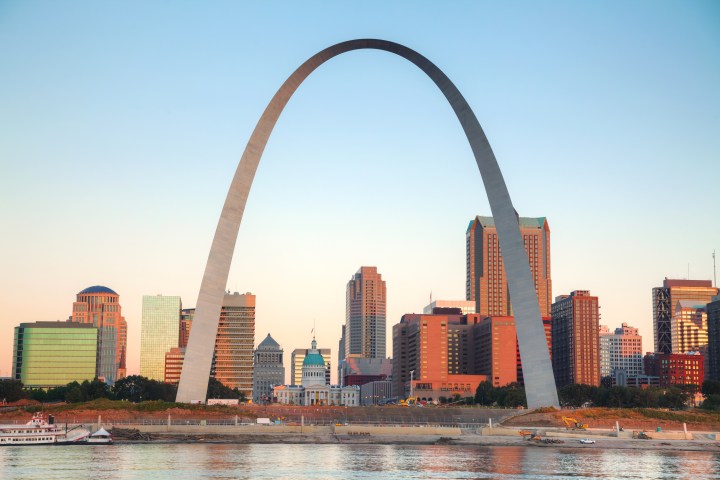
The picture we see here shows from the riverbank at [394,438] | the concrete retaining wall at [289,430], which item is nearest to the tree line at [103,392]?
the concrete retaining wall at [289,430]

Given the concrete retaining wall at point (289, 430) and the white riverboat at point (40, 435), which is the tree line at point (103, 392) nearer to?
the concrete retaining wall at point (289, 430)

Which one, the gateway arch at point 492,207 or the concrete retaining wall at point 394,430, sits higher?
the gateway arch at point 492,207

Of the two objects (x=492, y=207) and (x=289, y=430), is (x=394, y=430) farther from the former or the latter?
(x=492, y=207)

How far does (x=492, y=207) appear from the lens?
79938 millimetres

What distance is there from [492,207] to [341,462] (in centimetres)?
3103

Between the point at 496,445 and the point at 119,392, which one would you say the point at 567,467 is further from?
the point at 119,392

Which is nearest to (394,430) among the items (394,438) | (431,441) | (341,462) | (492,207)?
(394,438)

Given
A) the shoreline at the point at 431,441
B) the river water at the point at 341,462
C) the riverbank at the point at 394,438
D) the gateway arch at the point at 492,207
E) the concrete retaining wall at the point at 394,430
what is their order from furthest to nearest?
1. the concrete retaining wall at the point at 394,430
2. the gateway arch at the point at 492,207
3. the riverbank at the point at 394,438
4. the shoreline at the point at 431,441
5. the river water at the point at 341,462

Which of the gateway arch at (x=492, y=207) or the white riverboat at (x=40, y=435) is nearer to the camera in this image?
the white riverboat at (x=40, y=435)

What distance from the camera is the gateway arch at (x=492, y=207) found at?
251ft

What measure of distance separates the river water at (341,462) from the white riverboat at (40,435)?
303 centimetres

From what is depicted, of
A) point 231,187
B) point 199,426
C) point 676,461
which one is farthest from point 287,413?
point 676,461

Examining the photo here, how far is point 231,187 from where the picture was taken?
3068 inches

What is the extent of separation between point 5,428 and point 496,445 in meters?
36.5
